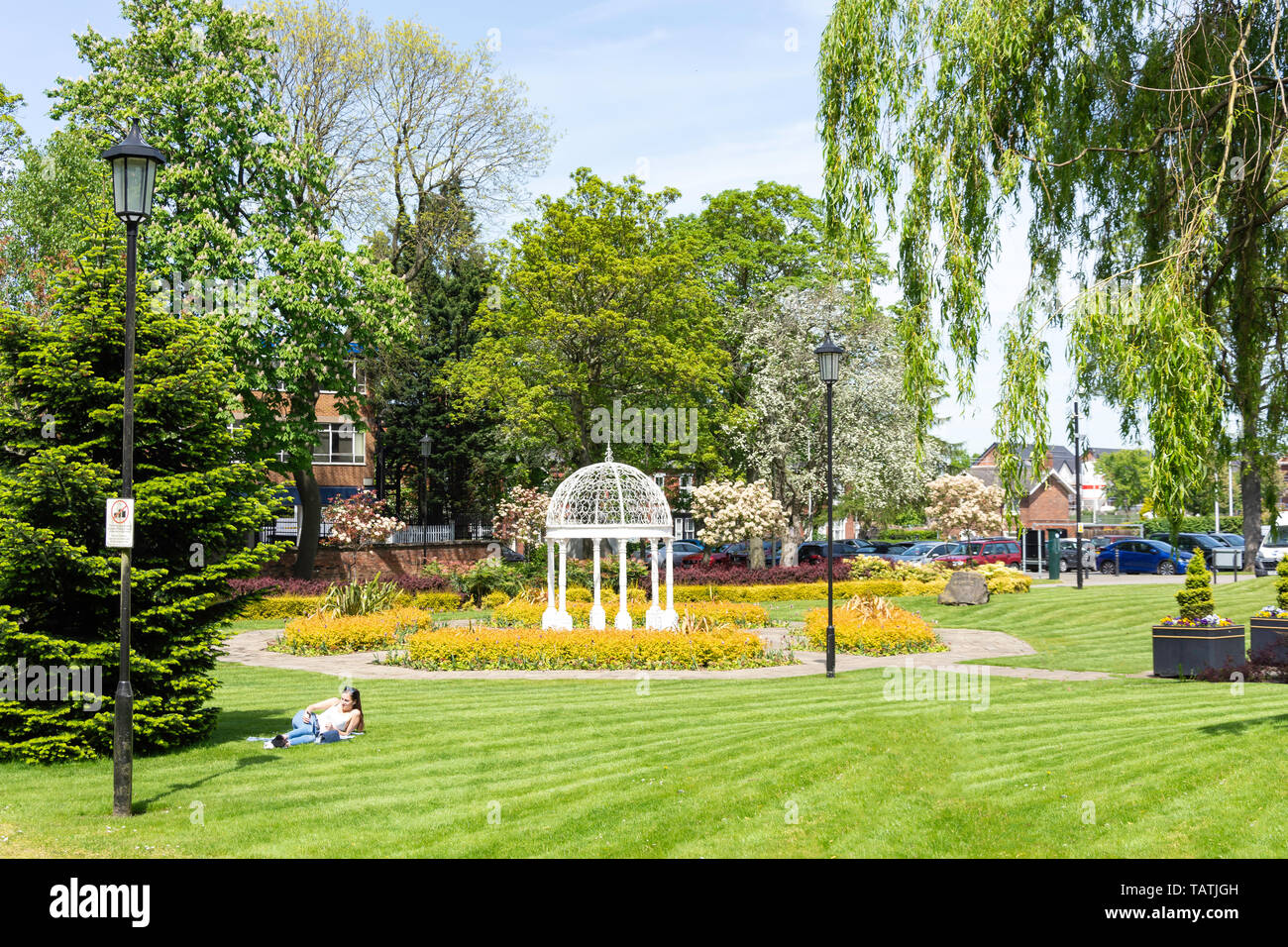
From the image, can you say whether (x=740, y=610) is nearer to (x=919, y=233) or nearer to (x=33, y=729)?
(x=919, y=233)

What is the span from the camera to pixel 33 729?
36.2 ft

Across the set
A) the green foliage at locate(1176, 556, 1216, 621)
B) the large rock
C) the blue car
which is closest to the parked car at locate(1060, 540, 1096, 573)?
the blue car

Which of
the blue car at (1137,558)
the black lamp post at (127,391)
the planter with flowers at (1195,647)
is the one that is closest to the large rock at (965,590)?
the planter with flowers at (1195,647)

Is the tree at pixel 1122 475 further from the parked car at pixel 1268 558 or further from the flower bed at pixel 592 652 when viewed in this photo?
the flower bed at pixel 592 652

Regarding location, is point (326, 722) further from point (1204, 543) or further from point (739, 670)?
point (1204, 543)

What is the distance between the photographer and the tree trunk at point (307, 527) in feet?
111

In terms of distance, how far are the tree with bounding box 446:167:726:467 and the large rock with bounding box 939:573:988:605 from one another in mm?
10475

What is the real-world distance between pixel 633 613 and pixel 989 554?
23058mm

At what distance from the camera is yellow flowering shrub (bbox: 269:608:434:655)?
21938 millimetres

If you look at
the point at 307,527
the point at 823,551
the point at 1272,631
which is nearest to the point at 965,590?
the point at 1272,631

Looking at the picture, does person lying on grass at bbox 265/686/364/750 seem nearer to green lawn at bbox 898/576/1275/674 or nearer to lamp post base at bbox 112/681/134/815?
lamp post base at bbox 112/681/134/815
